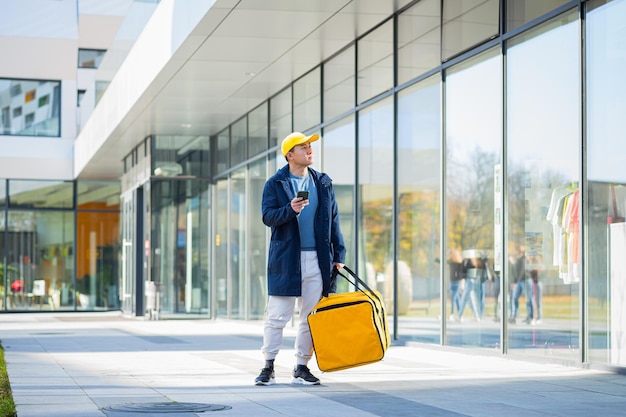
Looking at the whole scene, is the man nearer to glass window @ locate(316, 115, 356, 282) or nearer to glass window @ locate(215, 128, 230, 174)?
glass window @ locate(316, 115, 356, 282)

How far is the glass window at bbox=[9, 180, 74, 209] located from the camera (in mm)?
30953

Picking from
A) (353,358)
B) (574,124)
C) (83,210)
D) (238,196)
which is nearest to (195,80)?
(238,196)

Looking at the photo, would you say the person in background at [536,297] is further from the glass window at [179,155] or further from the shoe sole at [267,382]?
the glass window at [179,155]

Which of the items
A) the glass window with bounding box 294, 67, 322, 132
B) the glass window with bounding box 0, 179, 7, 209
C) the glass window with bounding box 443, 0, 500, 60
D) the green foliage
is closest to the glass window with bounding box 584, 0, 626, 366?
the glass window with bounding box 443, 0, 500, 60

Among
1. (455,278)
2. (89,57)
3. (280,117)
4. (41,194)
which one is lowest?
(455,278)

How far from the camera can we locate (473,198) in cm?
1172

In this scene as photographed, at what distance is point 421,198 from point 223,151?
11.4 m

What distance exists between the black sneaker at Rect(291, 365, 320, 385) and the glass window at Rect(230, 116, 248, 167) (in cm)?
1393

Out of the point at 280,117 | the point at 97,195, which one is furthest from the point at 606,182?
the point at 97,195

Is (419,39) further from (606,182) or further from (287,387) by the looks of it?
(287,387)

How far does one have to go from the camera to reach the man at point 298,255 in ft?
26.4

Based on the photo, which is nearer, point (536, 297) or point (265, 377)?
point (265, 377)

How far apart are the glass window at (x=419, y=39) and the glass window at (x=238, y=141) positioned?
873 centimetres

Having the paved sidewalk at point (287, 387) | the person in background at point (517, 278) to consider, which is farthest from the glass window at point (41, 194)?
the person in background at point (517, 278)
